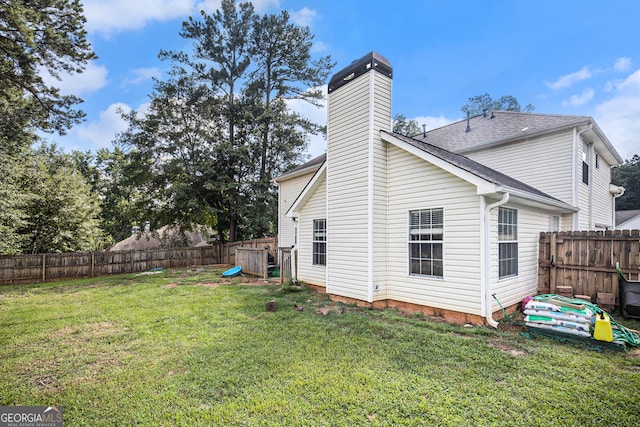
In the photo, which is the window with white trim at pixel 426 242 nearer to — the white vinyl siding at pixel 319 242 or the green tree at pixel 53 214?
the white vinyl siding at pixel 319 242

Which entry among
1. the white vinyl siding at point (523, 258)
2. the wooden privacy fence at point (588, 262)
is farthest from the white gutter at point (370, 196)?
the wooden privacy fence at point (588, 262)

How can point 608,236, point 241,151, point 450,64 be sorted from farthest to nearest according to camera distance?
point 241,151 < point 450,64 < point 608,236

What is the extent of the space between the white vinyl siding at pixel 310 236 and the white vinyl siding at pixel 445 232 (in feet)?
7.62

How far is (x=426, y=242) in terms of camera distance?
6199mm

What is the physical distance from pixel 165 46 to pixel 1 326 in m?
18.7

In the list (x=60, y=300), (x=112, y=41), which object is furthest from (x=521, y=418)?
(x=112, y=41)

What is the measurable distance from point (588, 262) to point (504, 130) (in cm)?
591

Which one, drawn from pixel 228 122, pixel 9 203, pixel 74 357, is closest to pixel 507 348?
pixel 74 357

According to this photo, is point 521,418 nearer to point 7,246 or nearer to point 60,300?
point 60,300

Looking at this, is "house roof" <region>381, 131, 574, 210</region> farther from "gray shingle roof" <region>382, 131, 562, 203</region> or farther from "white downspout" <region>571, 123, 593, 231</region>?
"white downspout" <region>571, 123, 593, 231</region>

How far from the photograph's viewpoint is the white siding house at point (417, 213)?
5.54 m

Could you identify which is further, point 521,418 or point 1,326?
point 1,326

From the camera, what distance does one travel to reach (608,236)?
6488mm

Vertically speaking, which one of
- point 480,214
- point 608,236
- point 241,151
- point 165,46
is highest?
point 165,46
